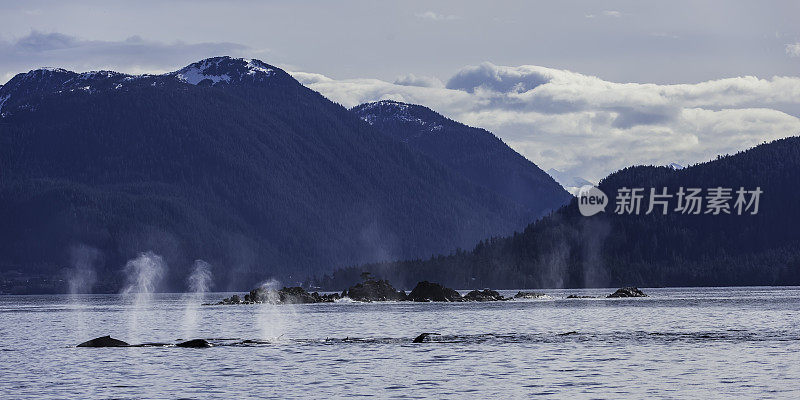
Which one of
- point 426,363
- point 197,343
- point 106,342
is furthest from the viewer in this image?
point 106,342

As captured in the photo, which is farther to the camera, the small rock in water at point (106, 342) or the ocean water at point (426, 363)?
the small rock in water at point (106, 342)

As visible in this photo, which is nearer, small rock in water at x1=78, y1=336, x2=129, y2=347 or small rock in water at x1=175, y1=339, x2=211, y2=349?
small rock in water at x1=175, y1=339, x2=211, y2=349

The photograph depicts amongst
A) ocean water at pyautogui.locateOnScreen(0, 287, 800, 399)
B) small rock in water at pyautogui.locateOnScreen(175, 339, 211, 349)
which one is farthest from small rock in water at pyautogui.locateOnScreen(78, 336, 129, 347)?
small rock in water at pyautogui.locateOnScreen(175, 339, 211, 349)

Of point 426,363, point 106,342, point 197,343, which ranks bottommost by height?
point 426,363

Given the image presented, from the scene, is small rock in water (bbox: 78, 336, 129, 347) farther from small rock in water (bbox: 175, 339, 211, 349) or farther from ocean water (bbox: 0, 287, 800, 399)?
small rock in water (bbox: 175, 339, 211, 349)

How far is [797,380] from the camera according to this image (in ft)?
221

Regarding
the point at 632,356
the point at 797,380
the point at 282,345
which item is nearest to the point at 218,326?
the point at 282,345

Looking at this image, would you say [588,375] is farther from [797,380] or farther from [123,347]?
[123,347]

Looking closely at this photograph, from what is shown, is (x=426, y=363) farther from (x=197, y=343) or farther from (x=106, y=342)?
(x=106, y=342)

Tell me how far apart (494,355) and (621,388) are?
2533 centimetres

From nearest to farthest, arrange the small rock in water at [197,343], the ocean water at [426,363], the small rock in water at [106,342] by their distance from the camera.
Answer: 1. the ocean water at [426,363]
2. the small rock in water at [197,343]
3. the small rock in water at [106,342]


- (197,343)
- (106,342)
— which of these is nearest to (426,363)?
(197,343)

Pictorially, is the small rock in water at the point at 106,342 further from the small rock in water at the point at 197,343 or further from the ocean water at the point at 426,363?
the small rock in water at the point at 197,343

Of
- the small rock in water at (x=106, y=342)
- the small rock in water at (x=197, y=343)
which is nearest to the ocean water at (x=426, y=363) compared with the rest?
the small rock in water at (x=197, y=343)
